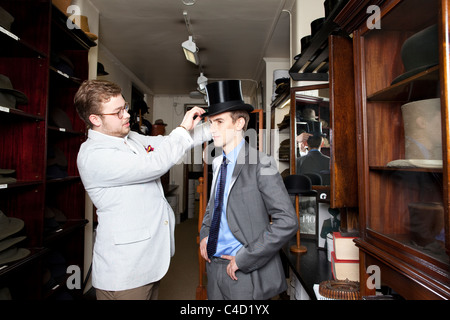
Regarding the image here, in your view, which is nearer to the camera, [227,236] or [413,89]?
[413,89]

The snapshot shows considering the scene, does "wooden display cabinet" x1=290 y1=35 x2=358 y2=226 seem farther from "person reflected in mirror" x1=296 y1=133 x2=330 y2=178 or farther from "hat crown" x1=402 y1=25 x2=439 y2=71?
"person reflected in mirror" x1=296 y1=133 x2=330 y2=178

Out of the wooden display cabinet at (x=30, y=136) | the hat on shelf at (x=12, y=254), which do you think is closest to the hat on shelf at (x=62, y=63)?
the wooden display cabinet at (x=30, y=136)

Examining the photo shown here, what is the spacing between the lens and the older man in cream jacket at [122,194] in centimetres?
131

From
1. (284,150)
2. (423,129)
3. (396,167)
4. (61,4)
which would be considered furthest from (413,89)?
(61,4)

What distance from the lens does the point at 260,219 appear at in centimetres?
132

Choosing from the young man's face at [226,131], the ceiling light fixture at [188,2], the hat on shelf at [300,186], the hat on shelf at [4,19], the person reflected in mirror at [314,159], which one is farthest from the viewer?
the ceiling light fixture at [188,2]

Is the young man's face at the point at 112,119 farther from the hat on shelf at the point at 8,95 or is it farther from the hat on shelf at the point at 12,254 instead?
the hat on shelf at the point at 12,254

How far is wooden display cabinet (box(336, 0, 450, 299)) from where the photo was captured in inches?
33.6

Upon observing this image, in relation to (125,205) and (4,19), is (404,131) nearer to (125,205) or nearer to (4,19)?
(125,205)

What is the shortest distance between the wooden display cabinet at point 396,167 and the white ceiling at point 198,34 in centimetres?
228

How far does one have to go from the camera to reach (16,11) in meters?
2.02

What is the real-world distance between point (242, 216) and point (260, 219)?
9 cm

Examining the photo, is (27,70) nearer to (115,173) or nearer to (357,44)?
(115,173)

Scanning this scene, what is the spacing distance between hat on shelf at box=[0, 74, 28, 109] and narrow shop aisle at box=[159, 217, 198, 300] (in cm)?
237
